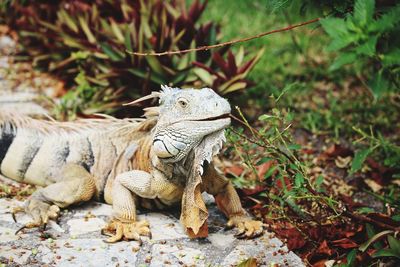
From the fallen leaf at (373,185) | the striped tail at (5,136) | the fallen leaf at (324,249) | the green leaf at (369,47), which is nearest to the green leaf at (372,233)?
the fallen leaf at (324,249)

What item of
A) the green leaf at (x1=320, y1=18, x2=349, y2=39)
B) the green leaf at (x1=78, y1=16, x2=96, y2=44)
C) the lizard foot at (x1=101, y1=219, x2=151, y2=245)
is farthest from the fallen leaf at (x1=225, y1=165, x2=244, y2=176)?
the green leaf at (x1=320, y1=18, x2=349, y2=39)

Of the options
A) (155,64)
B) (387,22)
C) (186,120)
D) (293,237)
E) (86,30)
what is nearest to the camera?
(387,22)

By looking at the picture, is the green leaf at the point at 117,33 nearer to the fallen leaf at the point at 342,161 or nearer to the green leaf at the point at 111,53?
the green leaf at the point at 111,53

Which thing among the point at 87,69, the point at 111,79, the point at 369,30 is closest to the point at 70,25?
the point at 87,69

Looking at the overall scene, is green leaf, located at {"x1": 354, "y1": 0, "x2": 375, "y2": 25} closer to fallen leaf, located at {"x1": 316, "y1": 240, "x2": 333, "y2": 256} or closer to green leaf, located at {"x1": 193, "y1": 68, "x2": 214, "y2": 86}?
fallen leaf, located at {"x1": 316, "y1": 240, "x2": 333, "y2": 256}

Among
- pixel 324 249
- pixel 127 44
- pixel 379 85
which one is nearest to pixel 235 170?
pixel 324 249

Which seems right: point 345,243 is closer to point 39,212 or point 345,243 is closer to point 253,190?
point 253,190
